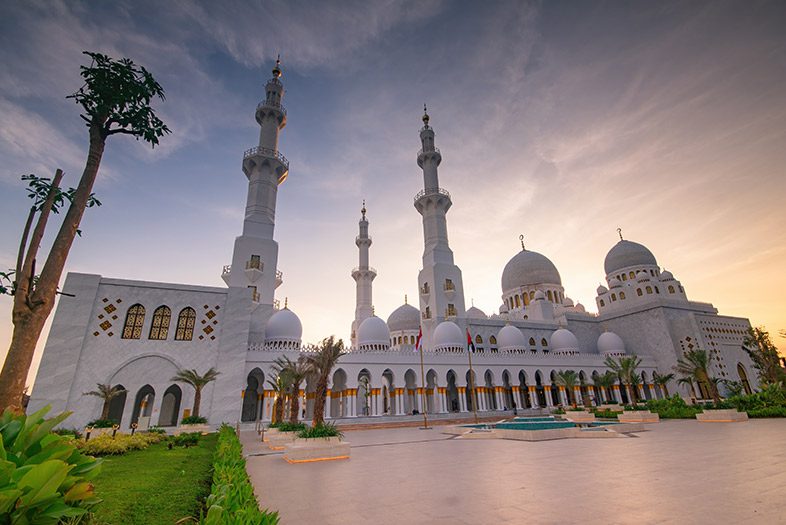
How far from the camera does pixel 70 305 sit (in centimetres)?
2142

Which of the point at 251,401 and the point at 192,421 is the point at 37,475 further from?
the point at 251,401

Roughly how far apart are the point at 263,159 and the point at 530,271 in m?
33.4

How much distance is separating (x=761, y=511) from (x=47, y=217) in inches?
506

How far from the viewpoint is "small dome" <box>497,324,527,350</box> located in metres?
36.3

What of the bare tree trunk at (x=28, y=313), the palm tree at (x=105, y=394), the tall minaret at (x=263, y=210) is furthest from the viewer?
the tall minaret at (x=263, y=210)

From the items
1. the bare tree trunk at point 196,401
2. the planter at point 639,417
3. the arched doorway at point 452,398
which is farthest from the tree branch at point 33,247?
the arched doorway at point 452,398

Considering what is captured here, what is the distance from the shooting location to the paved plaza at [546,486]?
189 inches

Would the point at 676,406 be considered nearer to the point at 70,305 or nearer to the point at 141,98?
the point at 141,98

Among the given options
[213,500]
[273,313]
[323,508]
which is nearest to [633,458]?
[323,508]

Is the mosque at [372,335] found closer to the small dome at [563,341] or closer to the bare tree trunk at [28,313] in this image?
the small dome at [563,341]

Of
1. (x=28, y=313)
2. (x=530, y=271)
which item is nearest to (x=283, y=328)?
(x=28, y=313)

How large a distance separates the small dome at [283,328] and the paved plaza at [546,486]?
58.4ft

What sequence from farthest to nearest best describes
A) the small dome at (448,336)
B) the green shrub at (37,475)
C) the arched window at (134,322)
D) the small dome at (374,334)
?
the small dome at (448,336) → the small dome at (374,334) → the arched window at (134,322) → the green shrub at (37,475)

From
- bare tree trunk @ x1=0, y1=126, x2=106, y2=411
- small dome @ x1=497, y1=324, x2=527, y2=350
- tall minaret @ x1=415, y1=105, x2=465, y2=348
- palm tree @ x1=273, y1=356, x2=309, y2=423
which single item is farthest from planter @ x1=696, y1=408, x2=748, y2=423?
bare tree trunk @ x1=0, y1=126, x2=106, y2=411
